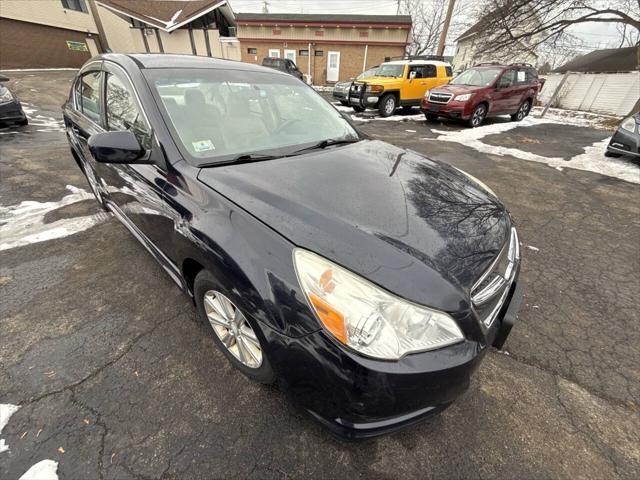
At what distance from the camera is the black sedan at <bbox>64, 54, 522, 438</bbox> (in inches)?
46.7

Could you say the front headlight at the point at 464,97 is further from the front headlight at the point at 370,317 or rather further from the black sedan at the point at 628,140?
the front headlight at the point at 370,317

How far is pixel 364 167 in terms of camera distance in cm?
201

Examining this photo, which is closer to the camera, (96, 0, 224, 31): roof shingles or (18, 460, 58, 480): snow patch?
(18, 460, 58, 480): snow patch

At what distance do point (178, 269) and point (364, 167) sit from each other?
144cm

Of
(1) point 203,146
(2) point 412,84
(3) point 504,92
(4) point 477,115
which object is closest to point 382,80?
(2) point 412,84

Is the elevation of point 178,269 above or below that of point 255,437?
above

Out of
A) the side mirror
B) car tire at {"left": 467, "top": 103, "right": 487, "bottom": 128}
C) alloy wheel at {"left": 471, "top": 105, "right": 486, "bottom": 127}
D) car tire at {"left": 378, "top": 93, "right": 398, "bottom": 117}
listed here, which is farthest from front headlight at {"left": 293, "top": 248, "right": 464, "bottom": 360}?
car tire at {"left": 378, "top": 93, "right": 398, "bottom": 117}

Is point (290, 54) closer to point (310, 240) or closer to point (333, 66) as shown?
point (333, 66)

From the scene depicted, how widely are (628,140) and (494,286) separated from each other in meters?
8.22

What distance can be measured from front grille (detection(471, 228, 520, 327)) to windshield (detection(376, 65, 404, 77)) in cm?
1193

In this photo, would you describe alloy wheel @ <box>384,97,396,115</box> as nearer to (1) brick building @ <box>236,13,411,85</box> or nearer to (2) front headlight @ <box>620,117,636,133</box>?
(2) front headlight @ <box>620,117,636,133</box>

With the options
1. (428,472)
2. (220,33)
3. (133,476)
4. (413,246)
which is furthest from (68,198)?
(220,33)

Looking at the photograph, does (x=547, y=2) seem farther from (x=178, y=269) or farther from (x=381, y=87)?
(x=178, y=269)

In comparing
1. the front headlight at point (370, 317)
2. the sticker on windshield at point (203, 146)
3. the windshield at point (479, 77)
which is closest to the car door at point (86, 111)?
the sticker on windshield at point (203, 146)
